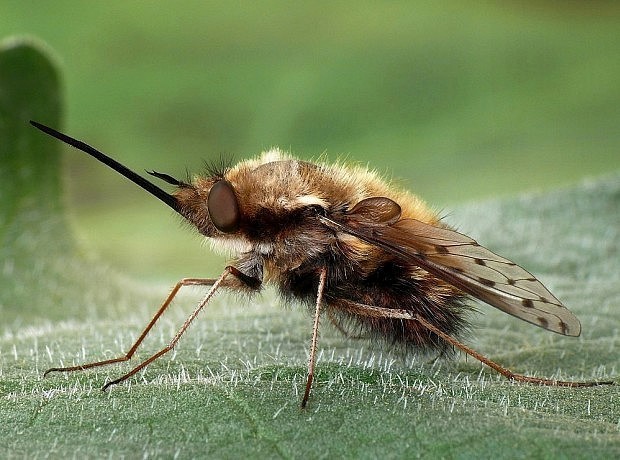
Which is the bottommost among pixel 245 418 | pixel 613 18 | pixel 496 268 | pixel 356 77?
pixel 245 418

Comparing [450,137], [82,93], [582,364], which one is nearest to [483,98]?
[450,137]

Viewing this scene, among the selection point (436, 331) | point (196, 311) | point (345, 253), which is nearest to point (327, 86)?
point (345, 253)

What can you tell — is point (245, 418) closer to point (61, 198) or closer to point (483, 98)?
point (61, 198)

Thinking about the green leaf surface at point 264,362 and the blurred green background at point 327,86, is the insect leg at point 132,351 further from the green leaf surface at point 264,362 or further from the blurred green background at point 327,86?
the blurred green background at point 327,86

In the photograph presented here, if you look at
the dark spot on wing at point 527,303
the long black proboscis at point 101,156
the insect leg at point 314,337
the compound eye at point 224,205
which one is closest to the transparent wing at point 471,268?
the dark spot on wing at point 527,303

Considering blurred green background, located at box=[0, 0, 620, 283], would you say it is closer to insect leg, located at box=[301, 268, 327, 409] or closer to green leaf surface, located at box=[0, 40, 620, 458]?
green leaf surface, located at box=[0, 40, 620, 458]

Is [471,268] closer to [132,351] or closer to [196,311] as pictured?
[196,311]
